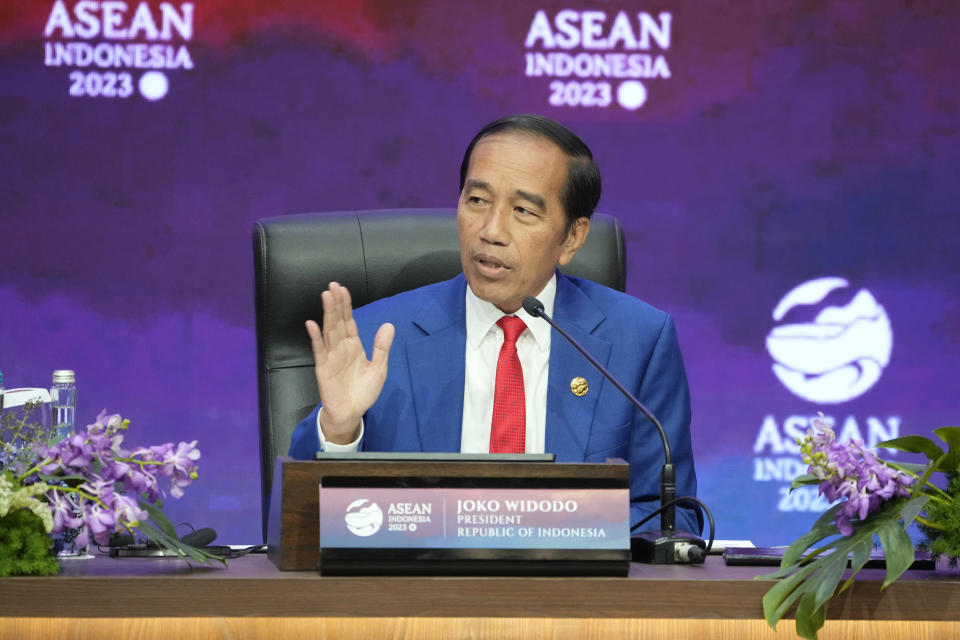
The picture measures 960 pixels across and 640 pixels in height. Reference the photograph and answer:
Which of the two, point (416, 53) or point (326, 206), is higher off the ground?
point (416, 53)

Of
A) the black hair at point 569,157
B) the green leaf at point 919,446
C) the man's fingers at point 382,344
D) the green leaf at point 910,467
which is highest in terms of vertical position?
the black hair at point 569,157

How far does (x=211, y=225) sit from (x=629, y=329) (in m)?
1.64

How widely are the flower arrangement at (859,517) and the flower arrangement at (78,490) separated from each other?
649mm

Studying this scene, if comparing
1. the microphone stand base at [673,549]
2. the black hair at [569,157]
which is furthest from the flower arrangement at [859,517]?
the black hair at [569,157]

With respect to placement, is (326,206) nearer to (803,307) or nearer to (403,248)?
(403,248)

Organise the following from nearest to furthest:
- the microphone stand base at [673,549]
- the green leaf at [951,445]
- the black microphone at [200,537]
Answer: the green leaf at [951,445]
the microphone stand base at [673,549]
the black microphone at [200,537]

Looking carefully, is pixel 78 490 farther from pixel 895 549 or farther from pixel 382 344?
pixel 895 549

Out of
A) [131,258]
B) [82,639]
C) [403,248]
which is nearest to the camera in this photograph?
[82,639]

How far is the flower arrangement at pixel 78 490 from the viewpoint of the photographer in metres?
1.32

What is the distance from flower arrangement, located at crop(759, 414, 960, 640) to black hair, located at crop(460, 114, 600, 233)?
3.08 ft

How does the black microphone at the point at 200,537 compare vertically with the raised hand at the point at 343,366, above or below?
below

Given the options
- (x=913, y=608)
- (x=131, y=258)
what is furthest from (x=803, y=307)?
(x=913, y=608)

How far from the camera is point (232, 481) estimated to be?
11.7 ft

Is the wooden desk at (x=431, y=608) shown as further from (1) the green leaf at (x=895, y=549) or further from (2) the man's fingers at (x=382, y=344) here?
(2) the man's fingers at (x=382, y=344)
